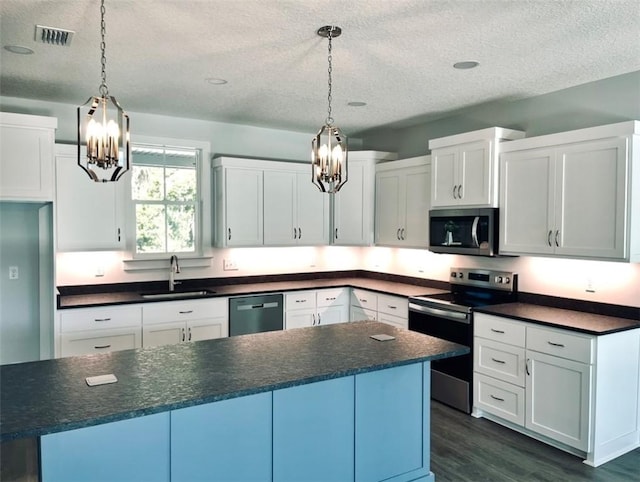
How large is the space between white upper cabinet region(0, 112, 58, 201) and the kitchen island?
1.96m

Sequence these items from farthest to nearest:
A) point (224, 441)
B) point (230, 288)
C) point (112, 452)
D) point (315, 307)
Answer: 1. point (315, 307)
2. point (230, 288)
3. point (224, 441)
4. point (112, 452)

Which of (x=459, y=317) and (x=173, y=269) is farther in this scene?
(x=173, y=269)

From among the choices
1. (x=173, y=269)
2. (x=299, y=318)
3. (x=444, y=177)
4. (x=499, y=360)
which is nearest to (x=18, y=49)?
(x=173, y=269)

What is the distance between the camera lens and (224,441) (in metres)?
1.98

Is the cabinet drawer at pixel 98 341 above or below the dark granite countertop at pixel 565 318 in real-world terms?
below

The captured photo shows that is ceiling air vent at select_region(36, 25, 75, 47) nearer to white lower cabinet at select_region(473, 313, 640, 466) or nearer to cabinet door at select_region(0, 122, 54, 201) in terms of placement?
cabinet door at select_region(0, 122, 54, 201)

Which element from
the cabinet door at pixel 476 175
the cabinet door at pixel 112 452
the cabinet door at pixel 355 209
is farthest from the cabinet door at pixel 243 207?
the cabinet door at pixel 112 452

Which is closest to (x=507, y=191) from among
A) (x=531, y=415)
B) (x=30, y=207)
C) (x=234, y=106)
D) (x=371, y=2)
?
(x=531, y=415)

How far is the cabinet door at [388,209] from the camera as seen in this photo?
5117 mm

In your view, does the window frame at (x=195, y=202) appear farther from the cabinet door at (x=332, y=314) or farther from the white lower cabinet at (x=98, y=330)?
the cabinet door at (x=332, y=314)

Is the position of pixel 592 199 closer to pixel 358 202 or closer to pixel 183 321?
pixel 358 202

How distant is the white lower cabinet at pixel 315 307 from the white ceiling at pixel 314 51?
6.45 ft

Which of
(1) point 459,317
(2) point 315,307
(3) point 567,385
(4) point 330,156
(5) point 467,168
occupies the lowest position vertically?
(3) point 567,385

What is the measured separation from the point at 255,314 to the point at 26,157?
2400 mm
